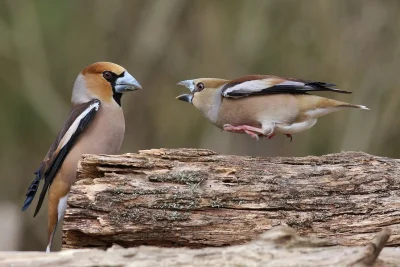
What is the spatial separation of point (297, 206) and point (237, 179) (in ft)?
1.32

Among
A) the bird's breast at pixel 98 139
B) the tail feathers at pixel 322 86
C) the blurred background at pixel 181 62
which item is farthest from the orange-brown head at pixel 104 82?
the blurred background at pixel 181 62

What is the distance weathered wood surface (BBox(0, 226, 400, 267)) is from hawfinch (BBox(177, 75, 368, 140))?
184cm

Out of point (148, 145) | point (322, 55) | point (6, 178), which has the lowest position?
point (6, 178)

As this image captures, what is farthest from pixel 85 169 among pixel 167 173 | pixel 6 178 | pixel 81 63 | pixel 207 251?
pixel 6 178

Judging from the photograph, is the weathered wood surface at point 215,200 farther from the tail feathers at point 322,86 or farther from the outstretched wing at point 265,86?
the outstretched wing at point 265,86

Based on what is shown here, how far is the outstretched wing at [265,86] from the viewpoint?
17.0 feet

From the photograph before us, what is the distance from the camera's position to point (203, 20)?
1026 cm

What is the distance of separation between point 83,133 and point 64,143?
0.19m

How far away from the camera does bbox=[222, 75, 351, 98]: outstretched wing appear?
5193 millimetres

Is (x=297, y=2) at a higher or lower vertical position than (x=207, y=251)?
higher

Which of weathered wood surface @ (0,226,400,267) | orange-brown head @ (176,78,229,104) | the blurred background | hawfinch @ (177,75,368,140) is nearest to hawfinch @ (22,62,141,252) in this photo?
orange-brown head @ (176,78,229,104)

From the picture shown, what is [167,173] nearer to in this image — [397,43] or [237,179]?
[237,179]

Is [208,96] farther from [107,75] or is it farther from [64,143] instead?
[64,143]

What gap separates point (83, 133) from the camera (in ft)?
17.6
